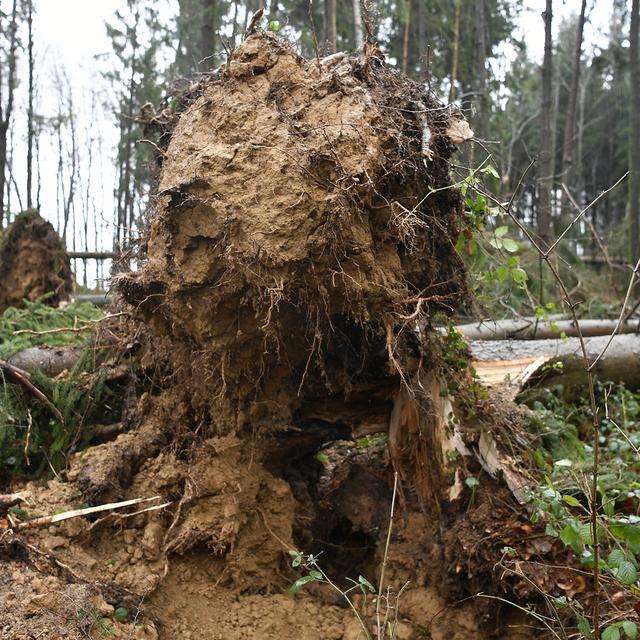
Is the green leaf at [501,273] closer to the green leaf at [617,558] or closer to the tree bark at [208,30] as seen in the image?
the green leaf at [617,558]

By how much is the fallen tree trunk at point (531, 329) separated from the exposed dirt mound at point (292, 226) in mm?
3279

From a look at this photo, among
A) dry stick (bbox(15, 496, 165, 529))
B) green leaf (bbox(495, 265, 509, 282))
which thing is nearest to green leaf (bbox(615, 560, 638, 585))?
green leaf (bbox(495, 265, 509, 282))

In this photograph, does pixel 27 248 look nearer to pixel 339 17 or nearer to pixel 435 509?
pixel 435 509

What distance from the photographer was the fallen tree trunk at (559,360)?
554 centimetres

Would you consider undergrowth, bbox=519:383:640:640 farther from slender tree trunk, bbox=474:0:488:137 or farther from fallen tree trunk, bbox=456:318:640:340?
slender tree trunk, bbox=474:0:488:137

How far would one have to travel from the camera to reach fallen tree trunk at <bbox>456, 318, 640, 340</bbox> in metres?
7.05

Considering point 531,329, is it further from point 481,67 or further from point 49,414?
point 481,67

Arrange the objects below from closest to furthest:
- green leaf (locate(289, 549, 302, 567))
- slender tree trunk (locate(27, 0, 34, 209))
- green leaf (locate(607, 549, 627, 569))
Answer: green leaf (locate(607, 549, 627, 569)) < green leaf (locate(289, 549, 302, 567)) < slender tree trunk (locate(27, 0, 34, 209))

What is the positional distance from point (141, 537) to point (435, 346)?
7.07 feet

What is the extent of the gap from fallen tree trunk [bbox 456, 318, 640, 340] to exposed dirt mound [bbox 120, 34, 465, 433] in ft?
10.8

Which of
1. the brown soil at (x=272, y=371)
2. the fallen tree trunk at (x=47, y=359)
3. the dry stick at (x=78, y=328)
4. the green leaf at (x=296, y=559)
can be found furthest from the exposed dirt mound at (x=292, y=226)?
the fallen tree trunk at (x=47, y=359)

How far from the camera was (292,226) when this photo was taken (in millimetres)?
3086

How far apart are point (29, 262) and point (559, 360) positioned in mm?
6108

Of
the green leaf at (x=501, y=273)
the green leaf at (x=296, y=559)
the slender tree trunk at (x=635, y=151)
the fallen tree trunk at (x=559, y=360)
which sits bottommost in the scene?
the green leaf at (x=296, y=559)
